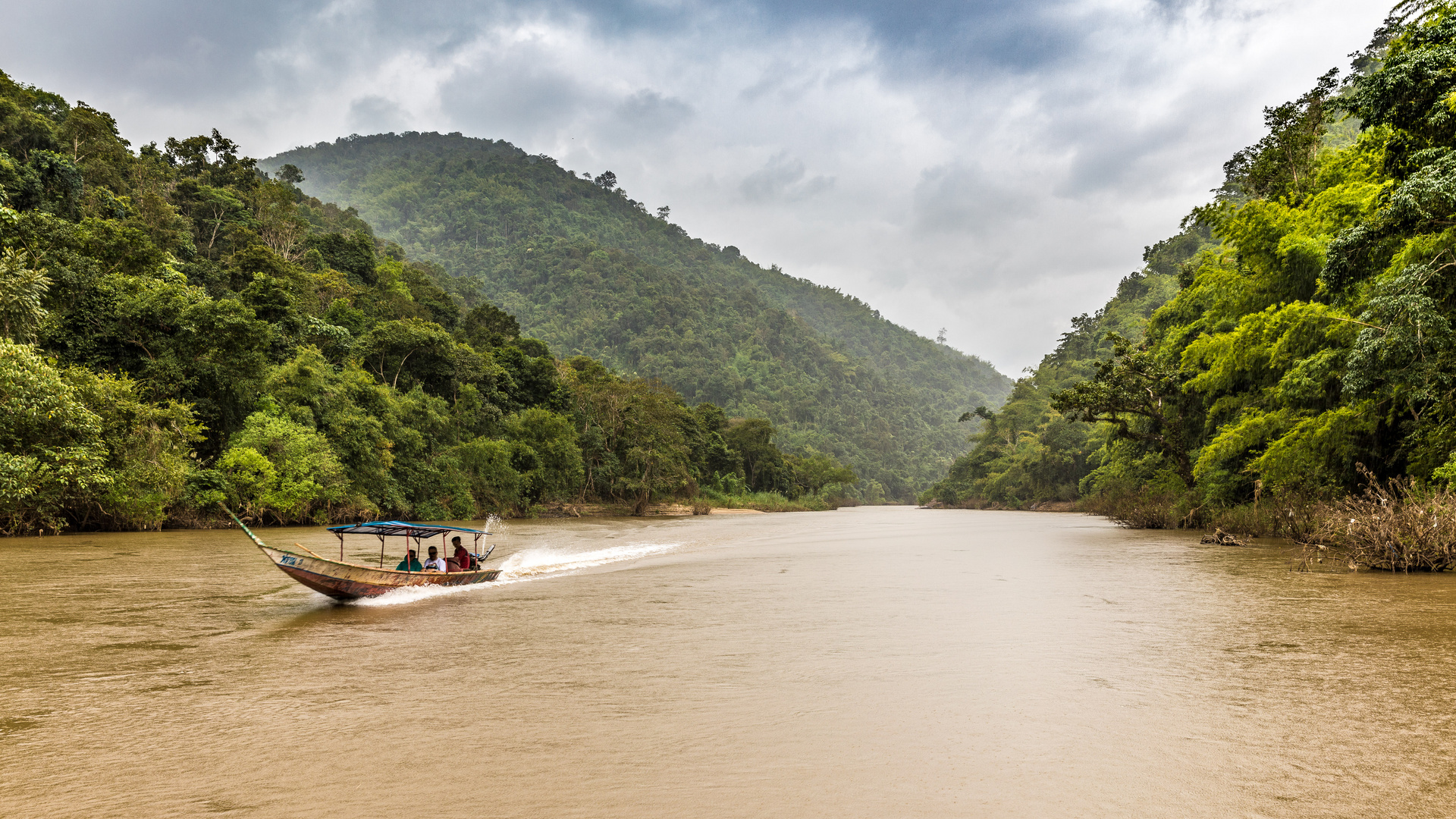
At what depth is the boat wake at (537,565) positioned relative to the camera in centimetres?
1416

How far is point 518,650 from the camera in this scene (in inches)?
373

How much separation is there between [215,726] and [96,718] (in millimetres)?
1133

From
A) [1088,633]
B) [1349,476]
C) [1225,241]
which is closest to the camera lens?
[1088,633]

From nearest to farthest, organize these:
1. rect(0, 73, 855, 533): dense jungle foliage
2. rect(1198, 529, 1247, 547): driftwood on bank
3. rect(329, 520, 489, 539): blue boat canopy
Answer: rect(329, 520, 489, 539): blue boat canopy
rect(1198, 529, 1247, 547): driftwood on bank
rect(0, 73, 855, 533): dense jungle foliage

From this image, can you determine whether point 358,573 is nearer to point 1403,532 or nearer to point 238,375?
point 1403,532

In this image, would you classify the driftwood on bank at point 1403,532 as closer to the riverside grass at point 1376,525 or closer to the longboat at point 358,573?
the riverside grass at point 1376,525

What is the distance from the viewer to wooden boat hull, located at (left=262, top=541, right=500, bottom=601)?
1209 cm

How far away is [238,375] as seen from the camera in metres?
31.4

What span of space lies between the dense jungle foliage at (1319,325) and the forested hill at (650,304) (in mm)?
81664

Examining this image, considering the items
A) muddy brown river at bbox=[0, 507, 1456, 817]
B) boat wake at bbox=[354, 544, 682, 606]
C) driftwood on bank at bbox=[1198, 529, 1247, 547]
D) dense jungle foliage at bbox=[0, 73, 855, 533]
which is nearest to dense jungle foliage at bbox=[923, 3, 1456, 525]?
driftwood on bank at bbox=[1198, 529, 1247, 547]

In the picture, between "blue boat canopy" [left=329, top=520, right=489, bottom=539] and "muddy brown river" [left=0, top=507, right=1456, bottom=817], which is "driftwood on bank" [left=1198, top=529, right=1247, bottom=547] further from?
"blue boat canopy" [left=329, top=520, right=489, bottom=539]

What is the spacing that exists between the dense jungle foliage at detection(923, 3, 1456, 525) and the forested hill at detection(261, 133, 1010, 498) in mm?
81664

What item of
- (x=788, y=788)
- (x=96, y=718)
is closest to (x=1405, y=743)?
(x=788, y=788)

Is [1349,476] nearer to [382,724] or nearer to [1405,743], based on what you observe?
[1405,743]
